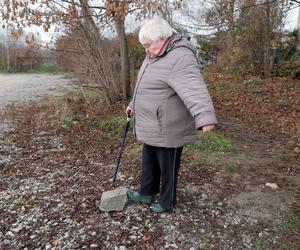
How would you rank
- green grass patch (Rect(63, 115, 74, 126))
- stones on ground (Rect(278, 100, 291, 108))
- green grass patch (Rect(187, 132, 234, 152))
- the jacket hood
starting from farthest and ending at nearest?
stones on ground (Rect(278, 100, 291, 108)) → green grass patch (Rect(63, 115, 74, 126)) → green grass patch (Rect(187, 132, 234, 152)) → the jacket hood

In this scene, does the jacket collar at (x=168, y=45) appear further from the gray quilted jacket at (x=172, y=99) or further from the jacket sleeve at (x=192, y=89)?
the jacket sleeve at (x=192, y=89)

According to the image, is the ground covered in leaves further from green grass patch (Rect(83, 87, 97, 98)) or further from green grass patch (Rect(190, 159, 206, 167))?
green grass patch (Rect(83, 87, 97, 98))

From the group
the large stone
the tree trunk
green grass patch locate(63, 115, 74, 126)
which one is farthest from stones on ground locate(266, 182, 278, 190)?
the tree trunk

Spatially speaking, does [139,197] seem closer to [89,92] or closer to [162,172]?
[162,172]

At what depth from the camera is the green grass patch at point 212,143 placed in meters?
4.97

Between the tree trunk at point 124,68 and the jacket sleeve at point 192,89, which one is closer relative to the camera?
the jacket sleeve at point 192,89

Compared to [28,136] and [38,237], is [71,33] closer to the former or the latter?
[28,136]

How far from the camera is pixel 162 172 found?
10.0ft

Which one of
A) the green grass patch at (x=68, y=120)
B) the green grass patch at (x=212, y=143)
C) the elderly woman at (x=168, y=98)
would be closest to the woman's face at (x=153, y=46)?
the elderly woman at (x=168, y=98)

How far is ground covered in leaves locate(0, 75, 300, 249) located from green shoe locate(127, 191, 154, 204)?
8 cm

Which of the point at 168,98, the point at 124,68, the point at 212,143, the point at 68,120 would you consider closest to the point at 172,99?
the point at 168,98

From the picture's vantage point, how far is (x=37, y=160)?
491 centimetres

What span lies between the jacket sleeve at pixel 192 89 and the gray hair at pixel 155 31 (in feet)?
0.80

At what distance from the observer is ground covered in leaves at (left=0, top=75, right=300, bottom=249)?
9.59 ft
